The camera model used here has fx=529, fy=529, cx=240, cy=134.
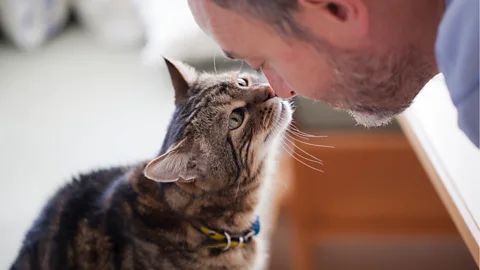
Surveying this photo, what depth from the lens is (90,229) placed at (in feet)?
3.49

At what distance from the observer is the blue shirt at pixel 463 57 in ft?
1.79

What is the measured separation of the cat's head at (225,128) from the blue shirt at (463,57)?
1.69ft

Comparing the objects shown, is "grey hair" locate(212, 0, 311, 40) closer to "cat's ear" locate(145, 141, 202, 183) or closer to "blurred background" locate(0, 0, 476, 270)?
"cat's ear" locate(145, 141, 202, 183)

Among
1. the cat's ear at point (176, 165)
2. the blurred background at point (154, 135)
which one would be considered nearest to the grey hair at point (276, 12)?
the cat's ear at point (176, 165)

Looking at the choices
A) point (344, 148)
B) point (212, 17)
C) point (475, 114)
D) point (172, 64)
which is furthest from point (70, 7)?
point (475, 114)

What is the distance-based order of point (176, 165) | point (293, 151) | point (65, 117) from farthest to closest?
point (65, 117) → point (293, 151) → point (176, 165)

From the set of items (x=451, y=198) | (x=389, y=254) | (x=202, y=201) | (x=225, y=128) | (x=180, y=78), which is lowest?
(x=389, y=254)

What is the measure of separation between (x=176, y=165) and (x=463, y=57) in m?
0.57

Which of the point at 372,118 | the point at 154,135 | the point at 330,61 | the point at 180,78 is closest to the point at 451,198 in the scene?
the point at 372,118

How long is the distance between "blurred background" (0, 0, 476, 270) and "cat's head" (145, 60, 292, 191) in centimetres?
36

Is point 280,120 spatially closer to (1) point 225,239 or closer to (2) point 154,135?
(1) point 225,239

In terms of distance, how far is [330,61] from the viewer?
0.72m

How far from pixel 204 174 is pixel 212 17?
429 millimetres

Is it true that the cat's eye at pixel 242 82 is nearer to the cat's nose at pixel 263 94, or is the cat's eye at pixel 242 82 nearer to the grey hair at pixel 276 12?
the cat's nose at pixel 263 94
